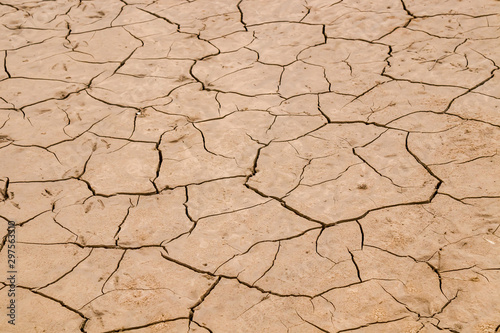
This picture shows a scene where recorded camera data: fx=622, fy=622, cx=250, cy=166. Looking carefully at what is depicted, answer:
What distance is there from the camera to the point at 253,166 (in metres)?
3.10

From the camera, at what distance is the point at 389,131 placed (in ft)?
10.7

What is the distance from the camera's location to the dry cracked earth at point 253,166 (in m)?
2.40

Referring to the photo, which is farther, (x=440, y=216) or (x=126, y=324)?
(x=440, y=216)

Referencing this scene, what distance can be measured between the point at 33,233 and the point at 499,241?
6.56 ft

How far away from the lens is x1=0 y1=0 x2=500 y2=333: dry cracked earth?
2.40 m

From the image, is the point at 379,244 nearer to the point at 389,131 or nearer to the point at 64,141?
the point at 389,131

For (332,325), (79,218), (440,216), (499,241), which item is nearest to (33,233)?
(79,218)

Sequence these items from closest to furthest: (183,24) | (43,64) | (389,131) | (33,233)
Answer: (33,233) < (389,131) < (43,64) < (183,24)

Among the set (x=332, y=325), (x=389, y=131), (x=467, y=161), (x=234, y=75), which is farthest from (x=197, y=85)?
(x=332, y=325)

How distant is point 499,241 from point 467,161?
0.57 meters

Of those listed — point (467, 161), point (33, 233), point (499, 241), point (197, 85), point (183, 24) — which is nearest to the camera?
point (499, 241)

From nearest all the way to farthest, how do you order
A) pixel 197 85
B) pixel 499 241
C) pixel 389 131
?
pixel 499 241 → pixel 389 131 → pixel 197 85

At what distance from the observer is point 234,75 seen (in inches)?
150

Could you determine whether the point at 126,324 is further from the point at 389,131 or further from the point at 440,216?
the point at 389,131
